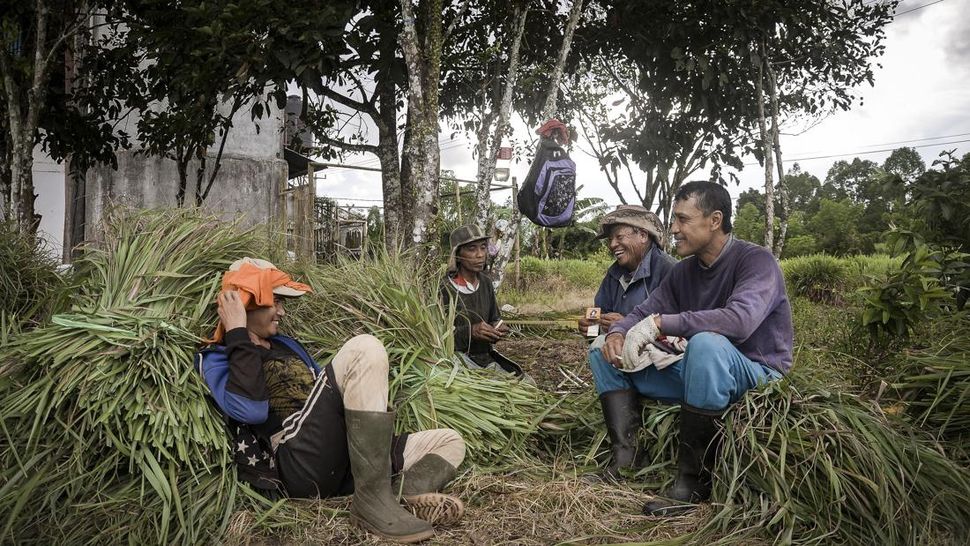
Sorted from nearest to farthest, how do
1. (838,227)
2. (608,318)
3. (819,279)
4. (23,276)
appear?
(608,318) → (23,276) → (819,279) → (838,227)

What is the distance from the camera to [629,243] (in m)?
4.08

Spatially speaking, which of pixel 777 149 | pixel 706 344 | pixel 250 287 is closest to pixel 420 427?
pixel 250 287

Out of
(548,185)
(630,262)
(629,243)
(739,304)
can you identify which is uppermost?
(548,185)

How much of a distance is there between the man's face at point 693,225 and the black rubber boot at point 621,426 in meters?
0.73

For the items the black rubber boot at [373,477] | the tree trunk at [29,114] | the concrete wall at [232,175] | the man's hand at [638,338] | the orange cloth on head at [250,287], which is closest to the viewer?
the black rubber boot at [373,477]

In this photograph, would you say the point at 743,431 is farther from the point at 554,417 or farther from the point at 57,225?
the point at 57,225

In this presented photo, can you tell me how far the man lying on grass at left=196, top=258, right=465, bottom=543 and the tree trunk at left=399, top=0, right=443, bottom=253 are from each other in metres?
2.20

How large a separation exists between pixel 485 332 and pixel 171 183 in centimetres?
816

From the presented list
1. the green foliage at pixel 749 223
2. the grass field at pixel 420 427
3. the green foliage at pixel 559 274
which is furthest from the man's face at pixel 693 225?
the green foliage at pixel 749 223

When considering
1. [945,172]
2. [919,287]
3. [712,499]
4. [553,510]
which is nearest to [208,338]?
[553,510]

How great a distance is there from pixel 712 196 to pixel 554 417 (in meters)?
1.32

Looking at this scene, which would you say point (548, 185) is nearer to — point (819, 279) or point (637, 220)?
point (637, 220)

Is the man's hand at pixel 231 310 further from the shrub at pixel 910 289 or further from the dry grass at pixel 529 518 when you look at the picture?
the shrub at pixel 910 289

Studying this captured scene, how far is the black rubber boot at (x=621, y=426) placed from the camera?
123 inches
